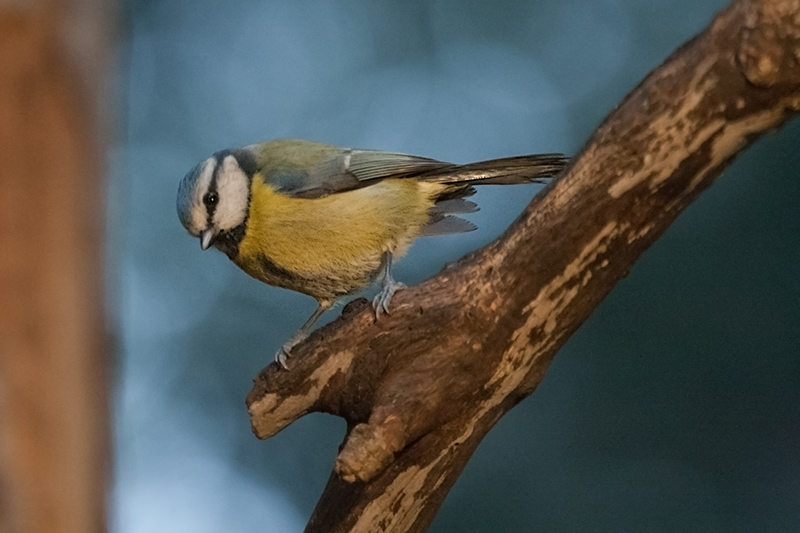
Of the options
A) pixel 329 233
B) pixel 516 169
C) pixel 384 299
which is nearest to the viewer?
pixel 384 299

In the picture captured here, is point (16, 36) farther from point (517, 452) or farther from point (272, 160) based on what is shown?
point (517, 452)

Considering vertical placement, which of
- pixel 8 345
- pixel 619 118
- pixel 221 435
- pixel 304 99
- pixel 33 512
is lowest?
pixel 33 512

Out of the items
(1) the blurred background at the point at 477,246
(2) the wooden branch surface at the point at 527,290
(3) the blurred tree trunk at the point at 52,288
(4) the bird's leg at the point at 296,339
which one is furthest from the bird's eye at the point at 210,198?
(3) the blurred tree trunk at the point at 52,288

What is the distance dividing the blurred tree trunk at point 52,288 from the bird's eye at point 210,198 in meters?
0.92

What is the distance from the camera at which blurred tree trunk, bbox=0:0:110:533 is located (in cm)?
66

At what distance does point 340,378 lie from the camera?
4.40 ft

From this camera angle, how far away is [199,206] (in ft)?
5.23

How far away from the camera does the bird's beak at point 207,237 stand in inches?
62.6

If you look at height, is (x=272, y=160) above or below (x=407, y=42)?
below

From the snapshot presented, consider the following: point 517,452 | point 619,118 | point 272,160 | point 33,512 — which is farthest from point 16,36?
point 517,452

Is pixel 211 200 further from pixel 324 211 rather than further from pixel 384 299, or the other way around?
pixel 384 299

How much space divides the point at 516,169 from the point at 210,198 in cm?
58

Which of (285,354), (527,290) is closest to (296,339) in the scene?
(285,354)

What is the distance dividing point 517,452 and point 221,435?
0.82 meters
